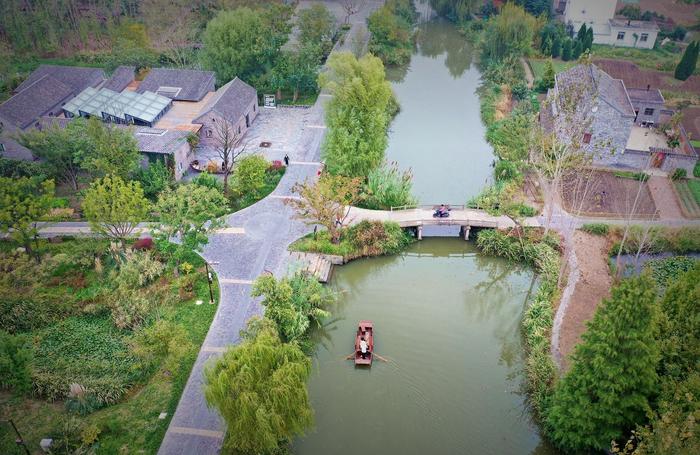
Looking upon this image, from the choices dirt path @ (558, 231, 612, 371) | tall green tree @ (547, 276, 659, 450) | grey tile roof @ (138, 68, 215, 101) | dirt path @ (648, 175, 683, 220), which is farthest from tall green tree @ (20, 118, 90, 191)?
dirt path @ (648, 175, 683, 220)

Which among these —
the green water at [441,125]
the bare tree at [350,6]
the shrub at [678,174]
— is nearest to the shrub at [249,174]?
the green water at [441,125]

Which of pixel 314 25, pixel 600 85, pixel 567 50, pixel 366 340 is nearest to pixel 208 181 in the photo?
pixel 366 340

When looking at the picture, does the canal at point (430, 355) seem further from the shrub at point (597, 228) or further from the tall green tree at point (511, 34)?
the tall green tree at point (511, 34)

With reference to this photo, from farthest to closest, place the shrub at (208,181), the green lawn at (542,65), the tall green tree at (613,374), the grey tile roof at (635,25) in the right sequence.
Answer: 1. the grey tile roof at (635,25)
2. the green lawn at (542,65)
3. the shrub at (208,181)
4. the tall green tree at (613,374)

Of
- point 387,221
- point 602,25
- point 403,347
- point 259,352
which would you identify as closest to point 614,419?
point 403,347

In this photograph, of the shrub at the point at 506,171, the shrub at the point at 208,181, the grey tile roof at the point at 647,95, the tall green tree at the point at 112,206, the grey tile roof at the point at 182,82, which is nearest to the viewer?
the tall green tree at the point at 112,206

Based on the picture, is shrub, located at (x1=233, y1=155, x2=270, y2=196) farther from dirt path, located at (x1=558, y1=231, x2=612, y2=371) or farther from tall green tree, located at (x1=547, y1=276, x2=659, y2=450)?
tall green tree, located at (x1=547, y1=276, x2=659, y2=450)
